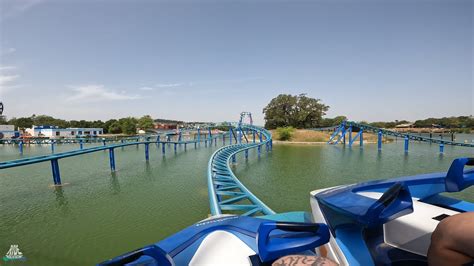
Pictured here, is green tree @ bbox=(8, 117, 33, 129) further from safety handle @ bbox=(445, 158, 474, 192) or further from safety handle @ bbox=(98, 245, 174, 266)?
safety handle @ bbox=(445, 158, 474, 192)

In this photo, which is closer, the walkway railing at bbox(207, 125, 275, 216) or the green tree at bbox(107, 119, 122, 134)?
the walkway railing at bbox(207, 125, 275, 216)

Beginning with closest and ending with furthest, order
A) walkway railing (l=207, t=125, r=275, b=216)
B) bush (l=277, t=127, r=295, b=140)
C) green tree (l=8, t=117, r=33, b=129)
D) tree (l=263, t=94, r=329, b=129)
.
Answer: walkway railing (l=207, t=125, r=275, b=216) < bush (l=277, t=127, r=295, b=140) < tree (l=263, t=94, r=329, b=129) < green tree (l=8, t=117, r=33, b=129)

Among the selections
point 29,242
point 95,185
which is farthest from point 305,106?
point 29,242

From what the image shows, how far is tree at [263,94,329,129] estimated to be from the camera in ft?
206

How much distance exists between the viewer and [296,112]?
Result: 6388 cm

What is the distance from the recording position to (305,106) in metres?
63.4

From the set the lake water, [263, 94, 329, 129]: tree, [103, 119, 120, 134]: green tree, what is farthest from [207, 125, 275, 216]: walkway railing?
[103, 119, 120, 134]: green tree

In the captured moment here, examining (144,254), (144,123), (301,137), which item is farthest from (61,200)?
(144,123)

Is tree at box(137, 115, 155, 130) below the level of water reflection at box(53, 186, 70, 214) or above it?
above

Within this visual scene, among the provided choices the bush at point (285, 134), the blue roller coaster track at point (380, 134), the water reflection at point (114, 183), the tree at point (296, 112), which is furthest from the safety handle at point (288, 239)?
the tree at point (296, 112)

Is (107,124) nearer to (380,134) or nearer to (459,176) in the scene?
(380,134)

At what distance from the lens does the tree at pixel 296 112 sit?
6288 cm

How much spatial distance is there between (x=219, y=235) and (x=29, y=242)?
722cm

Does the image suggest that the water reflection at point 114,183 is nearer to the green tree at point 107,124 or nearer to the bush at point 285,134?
the bush at point 285,134
